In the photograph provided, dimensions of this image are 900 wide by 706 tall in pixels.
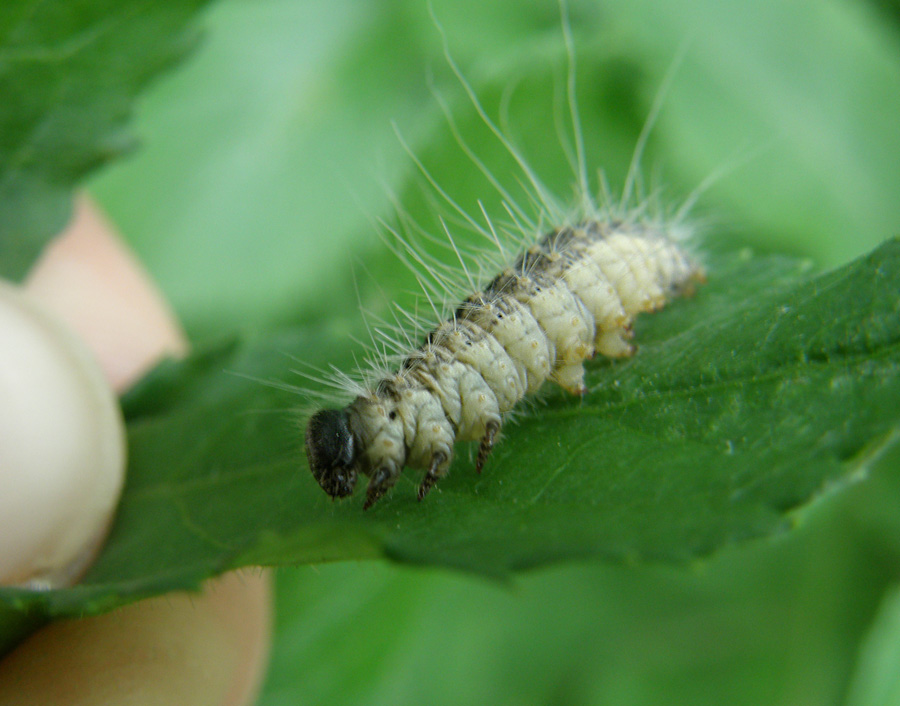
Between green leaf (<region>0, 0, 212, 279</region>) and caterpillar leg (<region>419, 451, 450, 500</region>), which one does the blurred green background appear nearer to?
green leaf (<region>0, 0, 212, 279</region>)

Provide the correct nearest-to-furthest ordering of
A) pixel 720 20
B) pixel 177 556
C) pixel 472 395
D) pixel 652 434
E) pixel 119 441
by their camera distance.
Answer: pixel 652 434, pixel 177 556, pixel 472 395, pixel 119 441, pixel 720 20

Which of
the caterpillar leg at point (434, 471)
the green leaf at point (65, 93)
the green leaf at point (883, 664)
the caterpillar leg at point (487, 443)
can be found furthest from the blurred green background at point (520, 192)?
the caterpillar leg at point (434, 471)

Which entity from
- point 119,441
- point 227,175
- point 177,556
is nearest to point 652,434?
point 177,556

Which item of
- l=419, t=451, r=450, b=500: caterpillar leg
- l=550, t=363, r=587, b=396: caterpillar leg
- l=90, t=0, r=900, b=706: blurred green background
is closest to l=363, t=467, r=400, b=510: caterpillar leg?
l=419, t=451, r=450, b=500: caterpillar leg

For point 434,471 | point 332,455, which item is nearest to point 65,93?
point 332,455

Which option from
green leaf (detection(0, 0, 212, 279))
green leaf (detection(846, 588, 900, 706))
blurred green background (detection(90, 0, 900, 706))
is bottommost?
green leaf (detection(846, 588, 900, 706))

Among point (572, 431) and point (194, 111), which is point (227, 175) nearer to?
point (194, 111)
